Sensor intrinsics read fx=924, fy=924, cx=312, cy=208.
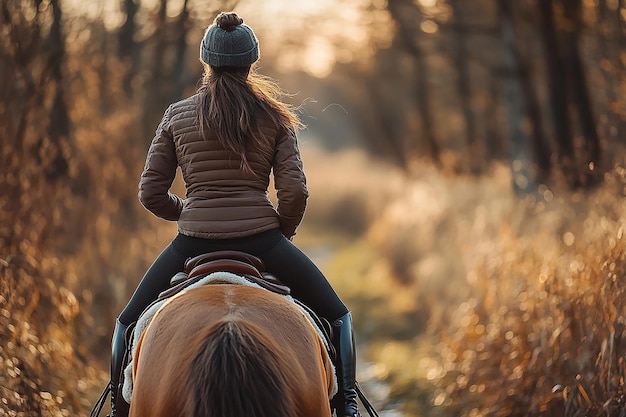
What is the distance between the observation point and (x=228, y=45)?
4.47 meters

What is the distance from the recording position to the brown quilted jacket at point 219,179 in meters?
4.40

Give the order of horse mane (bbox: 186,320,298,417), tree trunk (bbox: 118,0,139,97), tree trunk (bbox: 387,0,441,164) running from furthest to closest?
tree trunk (bbox: 387,0,441,164) < tree trunk (bbox: 118,0,139,97) < horse mane (bbox: 186,320,298,417)

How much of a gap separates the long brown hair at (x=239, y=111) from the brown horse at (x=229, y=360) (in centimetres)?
81

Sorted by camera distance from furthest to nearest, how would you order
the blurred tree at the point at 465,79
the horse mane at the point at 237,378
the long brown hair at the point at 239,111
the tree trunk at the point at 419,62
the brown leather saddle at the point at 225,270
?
the tree trunk at the point at 419,62 → the blurred tree at the point at 465,79 → the long brown hair at the point at 239,111 → the brown leather saddle at the point at 225,270 → the horse mane at the point at 237,378

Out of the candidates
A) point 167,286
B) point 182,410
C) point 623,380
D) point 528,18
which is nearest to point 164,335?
point 182,410

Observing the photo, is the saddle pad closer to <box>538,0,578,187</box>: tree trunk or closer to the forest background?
the forest background

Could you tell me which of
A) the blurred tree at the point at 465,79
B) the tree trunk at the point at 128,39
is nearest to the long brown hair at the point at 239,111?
the tree trunk at the point at 128,39

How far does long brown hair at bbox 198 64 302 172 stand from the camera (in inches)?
171

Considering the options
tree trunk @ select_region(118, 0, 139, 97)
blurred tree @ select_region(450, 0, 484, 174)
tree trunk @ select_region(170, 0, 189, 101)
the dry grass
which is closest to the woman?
the dry grass

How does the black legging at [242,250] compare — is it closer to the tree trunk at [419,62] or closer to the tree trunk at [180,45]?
the tree trunk at [180,45]

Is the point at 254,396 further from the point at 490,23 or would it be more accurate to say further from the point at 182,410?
the point at 490,23

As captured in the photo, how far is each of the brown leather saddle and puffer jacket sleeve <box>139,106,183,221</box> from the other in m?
0.43

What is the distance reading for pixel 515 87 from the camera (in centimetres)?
1426

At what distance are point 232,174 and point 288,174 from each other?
11.0 inches
